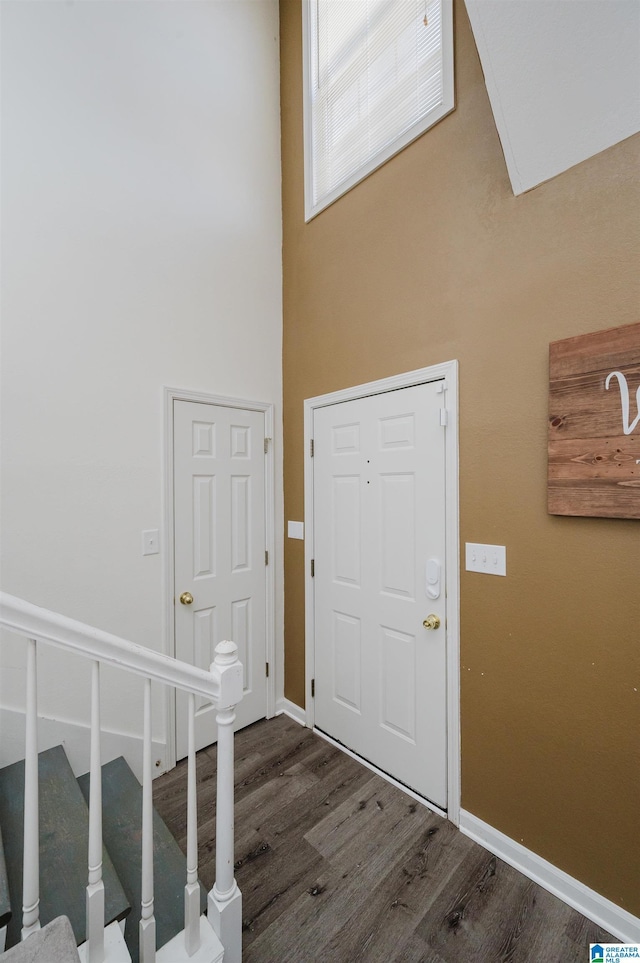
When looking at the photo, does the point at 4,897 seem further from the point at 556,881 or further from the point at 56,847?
the point at 556,881

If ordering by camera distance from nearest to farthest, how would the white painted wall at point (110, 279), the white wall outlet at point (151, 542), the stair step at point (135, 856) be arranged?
the stair step at point (135, 856) < the white painted wall at point (110, 279) < the white wall outlet at point (151, 542)

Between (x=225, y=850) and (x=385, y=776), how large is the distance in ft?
3.79

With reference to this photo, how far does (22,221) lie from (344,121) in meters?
1.82

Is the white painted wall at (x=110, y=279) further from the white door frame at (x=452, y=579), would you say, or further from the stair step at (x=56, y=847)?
the white door frame at (x=452, y=579)

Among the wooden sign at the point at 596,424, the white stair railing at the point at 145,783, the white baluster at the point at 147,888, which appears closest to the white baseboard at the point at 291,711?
the white stair railing at the point at 145,783

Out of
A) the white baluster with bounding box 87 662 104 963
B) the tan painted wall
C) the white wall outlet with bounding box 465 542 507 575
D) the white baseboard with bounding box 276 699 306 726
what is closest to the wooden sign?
the tan painted wall

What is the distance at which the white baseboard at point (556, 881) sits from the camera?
136cm

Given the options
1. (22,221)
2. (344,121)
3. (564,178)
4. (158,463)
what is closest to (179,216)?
(22,221)

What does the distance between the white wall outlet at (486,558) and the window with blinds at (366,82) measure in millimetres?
1929

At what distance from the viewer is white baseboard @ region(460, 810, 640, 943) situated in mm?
1364

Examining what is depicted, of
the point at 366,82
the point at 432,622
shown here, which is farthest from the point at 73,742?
the point at 366,82

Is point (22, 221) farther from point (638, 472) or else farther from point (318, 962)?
point (318, 962)

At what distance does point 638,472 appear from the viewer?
131cm

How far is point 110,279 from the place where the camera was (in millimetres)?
2021
